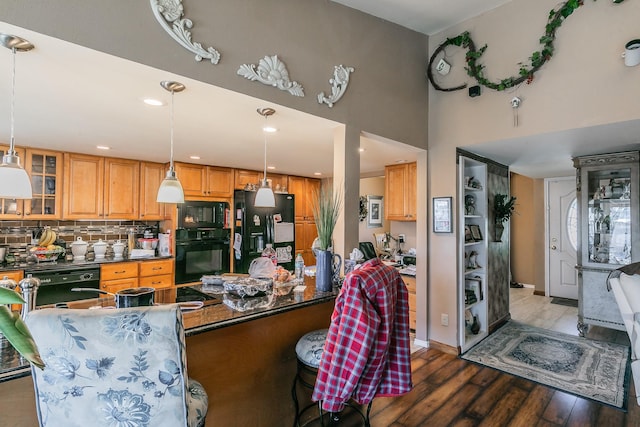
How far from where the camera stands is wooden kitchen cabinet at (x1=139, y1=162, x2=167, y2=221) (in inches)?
168

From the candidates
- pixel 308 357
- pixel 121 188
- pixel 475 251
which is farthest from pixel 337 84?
pixel 121 188

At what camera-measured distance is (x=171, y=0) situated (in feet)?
5.21

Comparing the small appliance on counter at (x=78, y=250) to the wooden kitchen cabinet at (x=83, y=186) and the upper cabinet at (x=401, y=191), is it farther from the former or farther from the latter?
the upper cabinet at (x=401, y=191)

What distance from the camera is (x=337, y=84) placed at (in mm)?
2377

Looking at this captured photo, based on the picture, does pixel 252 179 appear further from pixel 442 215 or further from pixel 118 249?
pixel 442 215

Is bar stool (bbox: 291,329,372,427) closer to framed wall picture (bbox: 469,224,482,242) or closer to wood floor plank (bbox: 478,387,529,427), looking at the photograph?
wood floor plank (bbox: 478,387,529,427)

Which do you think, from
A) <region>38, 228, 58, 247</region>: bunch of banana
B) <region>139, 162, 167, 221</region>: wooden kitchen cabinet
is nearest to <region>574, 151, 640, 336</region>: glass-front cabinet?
<region>139, 162, 167, 221</region>: wooden kitchen cabinet

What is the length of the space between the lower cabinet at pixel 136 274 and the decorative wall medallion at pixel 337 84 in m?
3.17

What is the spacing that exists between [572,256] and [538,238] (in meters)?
0.57

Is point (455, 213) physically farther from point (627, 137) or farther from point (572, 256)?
point (572, 256)

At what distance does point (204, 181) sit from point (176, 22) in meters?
3.09

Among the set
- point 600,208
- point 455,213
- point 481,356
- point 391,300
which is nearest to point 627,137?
point 600,208

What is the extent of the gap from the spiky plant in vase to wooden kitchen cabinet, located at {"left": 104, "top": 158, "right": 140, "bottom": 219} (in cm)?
411

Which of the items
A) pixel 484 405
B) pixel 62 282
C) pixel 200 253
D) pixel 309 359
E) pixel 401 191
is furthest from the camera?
pixel 200 253
